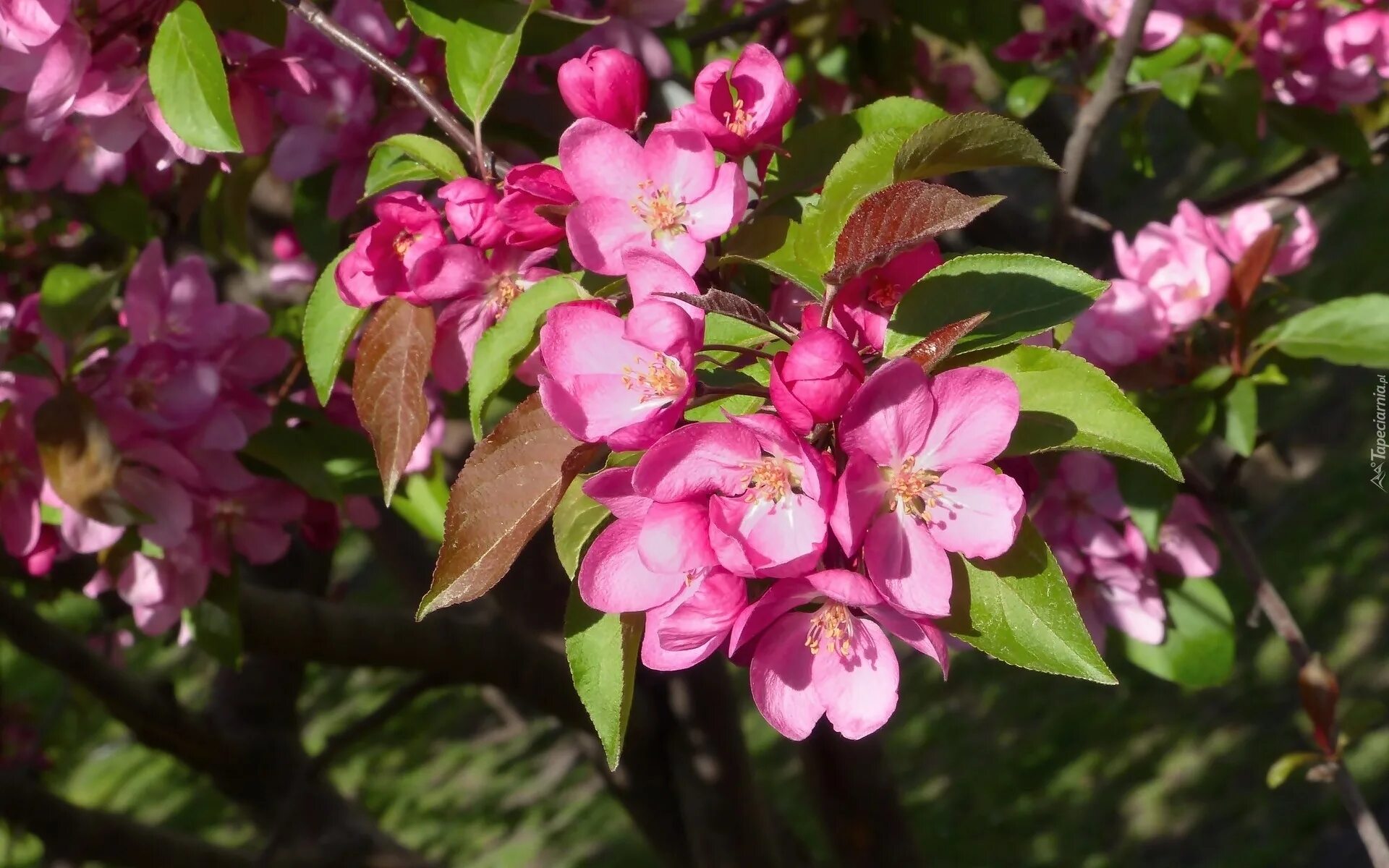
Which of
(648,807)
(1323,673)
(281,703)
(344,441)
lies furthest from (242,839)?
(1323,673)

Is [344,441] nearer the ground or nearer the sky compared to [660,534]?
nearer the ground

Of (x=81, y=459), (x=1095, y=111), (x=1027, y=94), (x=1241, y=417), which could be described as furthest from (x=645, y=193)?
(x=1027, y=94)

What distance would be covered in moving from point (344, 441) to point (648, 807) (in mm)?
1160

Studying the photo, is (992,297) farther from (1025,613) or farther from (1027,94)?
(1027,94)

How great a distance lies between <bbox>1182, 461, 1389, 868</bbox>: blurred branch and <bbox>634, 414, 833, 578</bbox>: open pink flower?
83 centimetres

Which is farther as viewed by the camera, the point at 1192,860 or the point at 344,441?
the point at 1192,860

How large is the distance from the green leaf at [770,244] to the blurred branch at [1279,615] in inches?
29.4

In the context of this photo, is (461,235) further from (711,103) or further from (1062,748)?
(1062,748)

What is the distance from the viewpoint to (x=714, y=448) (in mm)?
791

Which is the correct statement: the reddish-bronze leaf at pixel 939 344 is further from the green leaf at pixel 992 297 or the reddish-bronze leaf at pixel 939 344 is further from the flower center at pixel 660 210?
the flower center at pixel 660 210

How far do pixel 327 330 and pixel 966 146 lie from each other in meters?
0.54

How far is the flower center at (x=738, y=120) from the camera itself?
0.96 m

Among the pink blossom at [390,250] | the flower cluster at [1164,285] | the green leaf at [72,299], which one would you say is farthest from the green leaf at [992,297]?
the green leaf at [72,299]

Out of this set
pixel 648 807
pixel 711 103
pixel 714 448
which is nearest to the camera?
pixel 714 448
